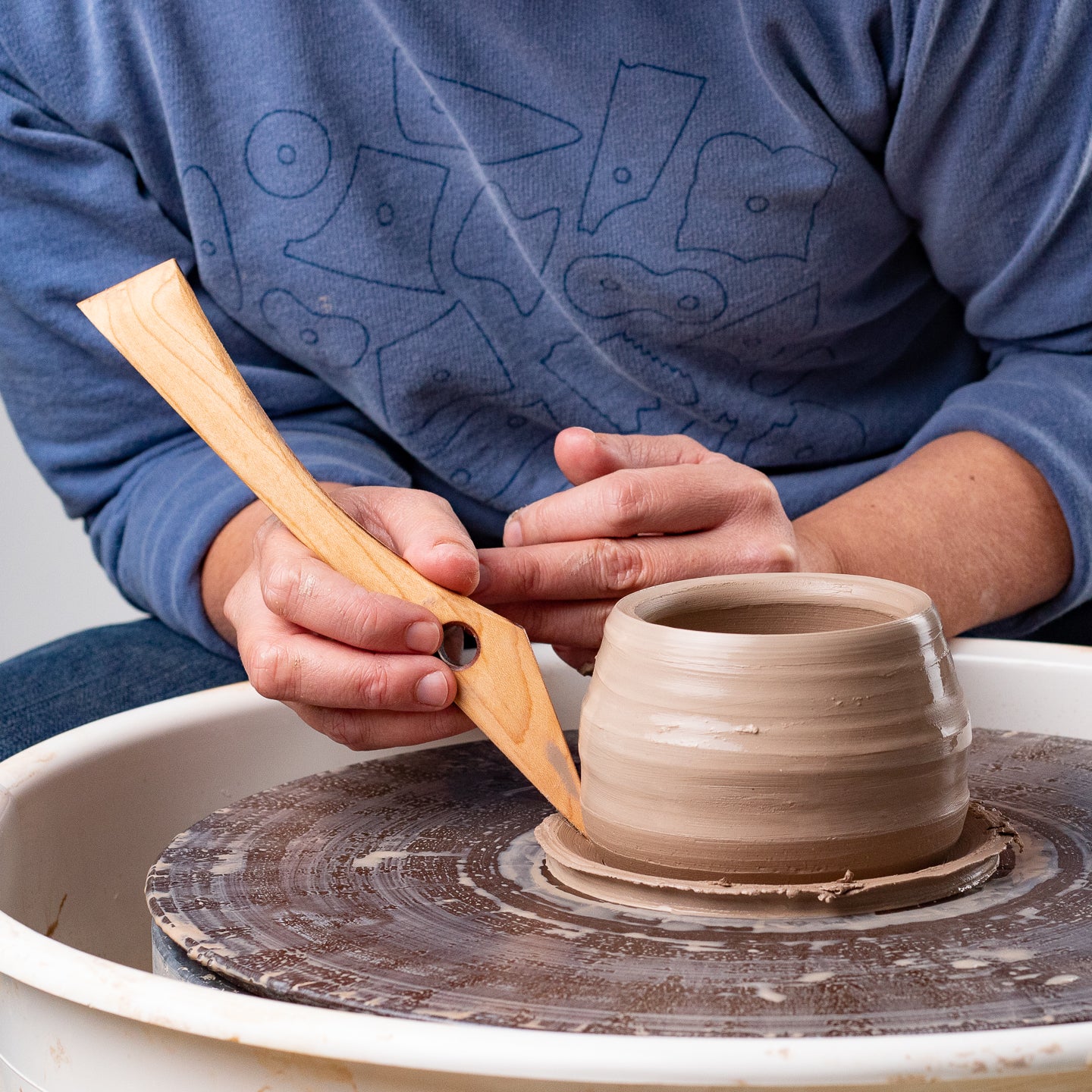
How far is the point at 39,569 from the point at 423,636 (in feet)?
7.08

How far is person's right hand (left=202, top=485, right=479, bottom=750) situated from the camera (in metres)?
0.68

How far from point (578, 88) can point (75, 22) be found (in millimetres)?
492

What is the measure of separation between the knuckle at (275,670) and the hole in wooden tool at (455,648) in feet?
0.29

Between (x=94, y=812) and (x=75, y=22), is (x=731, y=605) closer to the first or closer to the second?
(x=94, y=812)

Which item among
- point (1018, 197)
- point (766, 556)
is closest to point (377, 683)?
point (766, 556)

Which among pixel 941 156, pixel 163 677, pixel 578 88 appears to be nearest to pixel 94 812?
pixel 163 677

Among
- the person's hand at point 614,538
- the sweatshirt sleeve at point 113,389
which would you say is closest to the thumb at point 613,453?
the person's hand at point 614,538

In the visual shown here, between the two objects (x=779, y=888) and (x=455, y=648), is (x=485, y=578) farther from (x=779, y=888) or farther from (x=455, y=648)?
(x=779, y=888)

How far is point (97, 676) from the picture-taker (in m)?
1.09

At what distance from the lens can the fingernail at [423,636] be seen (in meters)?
0.68

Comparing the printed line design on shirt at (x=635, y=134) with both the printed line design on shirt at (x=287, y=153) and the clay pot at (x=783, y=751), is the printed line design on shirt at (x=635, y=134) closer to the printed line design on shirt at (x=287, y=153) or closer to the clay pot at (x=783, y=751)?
the printed line design on shirt at (x=287, y=153)

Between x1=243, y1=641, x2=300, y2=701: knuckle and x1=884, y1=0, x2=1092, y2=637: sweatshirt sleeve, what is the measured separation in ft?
2.23

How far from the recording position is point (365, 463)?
1.14 meters

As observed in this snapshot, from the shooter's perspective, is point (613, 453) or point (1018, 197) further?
point (1018, 197)
